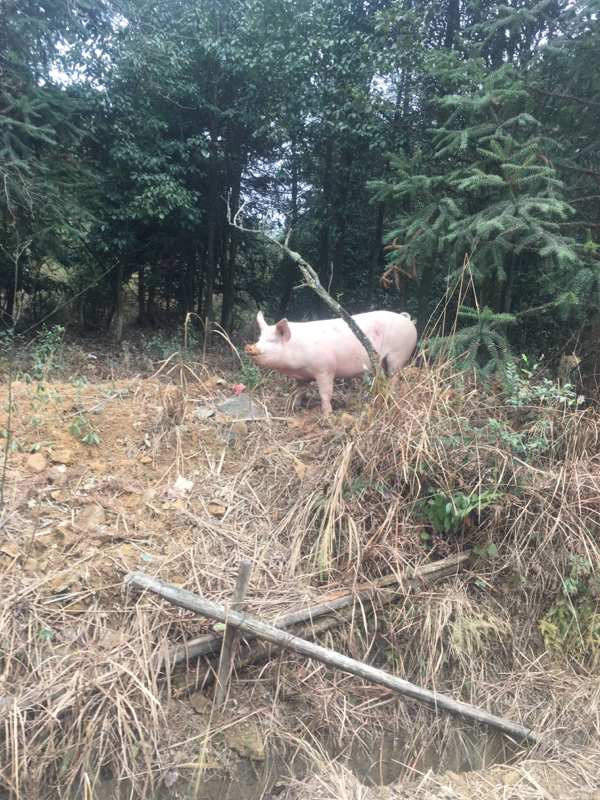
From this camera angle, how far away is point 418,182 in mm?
Result: 4797

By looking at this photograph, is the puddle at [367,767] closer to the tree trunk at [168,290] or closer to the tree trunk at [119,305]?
the tree trunk at [119,305]

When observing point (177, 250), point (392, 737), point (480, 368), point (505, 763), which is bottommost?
point (505, 763)

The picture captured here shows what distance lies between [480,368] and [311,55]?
15.5ft

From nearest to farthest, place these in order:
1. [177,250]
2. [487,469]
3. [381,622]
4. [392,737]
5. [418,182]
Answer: [392,737] → [381,622] → [487,469] → [418,182] → [177,250]

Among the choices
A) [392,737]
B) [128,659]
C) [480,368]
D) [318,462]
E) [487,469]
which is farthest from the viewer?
[480,368]

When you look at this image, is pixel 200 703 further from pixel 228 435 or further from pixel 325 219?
pixel 325 219

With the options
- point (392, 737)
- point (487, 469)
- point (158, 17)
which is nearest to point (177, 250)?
point (158, 17)

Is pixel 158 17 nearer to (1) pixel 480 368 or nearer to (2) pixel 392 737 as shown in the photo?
(1) pixel 480 368

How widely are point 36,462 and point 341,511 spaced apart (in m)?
1.92

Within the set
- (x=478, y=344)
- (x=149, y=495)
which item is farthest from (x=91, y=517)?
(x=478, y=344)

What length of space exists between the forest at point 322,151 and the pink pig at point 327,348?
504 mm

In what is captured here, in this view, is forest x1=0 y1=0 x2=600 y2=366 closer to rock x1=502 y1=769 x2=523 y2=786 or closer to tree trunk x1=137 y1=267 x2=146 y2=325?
tree trunk x1=137 y1=267 x2=146 y2=325

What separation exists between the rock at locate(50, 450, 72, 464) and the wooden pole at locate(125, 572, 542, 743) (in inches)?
44.2

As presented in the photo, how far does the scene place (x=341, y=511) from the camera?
3213mm
